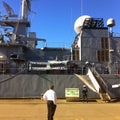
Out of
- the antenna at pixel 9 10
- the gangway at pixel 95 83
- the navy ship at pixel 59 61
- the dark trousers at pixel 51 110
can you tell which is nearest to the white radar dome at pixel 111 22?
the navy ship at pixel 59 61

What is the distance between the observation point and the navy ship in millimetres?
30141

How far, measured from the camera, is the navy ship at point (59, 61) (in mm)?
30141

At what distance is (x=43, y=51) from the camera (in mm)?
36094

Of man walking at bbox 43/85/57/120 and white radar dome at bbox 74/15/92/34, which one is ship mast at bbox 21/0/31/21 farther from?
man walking at bbox 43/85/57/120

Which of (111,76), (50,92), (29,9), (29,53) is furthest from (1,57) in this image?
(50,92)

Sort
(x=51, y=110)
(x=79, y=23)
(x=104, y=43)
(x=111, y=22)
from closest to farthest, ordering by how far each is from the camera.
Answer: (x=51, y=110) < (x=104, y=43) < (x=111, y=22) < (x=79, y=23)

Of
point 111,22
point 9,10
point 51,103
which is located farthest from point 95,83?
point 51,103

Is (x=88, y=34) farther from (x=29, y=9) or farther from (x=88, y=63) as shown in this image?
(x=29, y=9)

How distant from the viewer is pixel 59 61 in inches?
1331

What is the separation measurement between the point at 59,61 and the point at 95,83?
6106 mm

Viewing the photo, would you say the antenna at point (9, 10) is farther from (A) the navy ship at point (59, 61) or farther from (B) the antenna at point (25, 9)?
(B) the antenna at point (25, 9)

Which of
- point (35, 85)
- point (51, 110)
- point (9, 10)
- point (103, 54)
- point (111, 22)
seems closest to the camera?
point (51, 110)

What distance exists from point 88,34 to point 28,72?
29.7ft

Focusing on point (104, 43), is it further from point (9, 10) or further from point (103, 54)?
point (9, 10)
